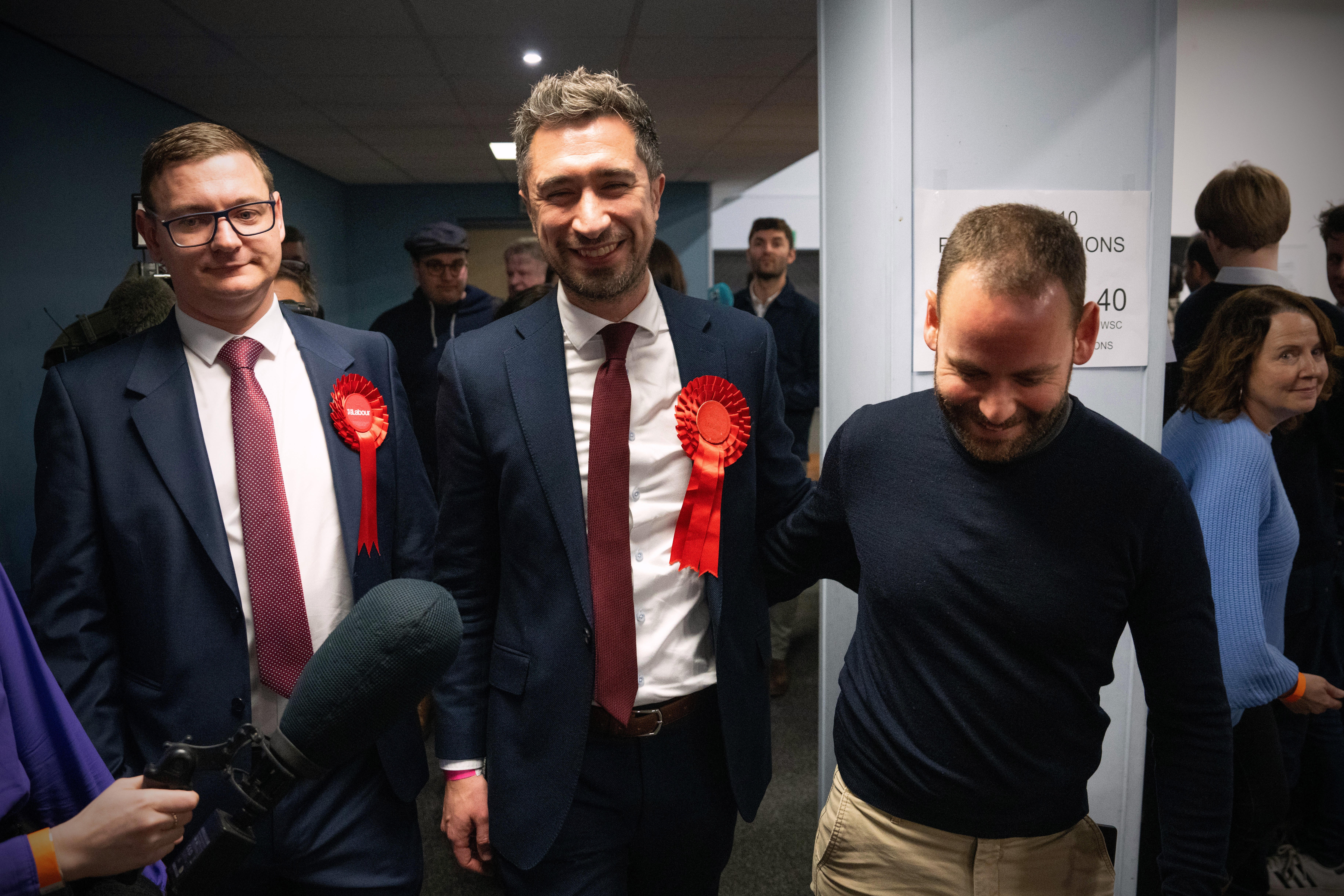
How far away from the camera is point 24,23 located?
11.7 ft

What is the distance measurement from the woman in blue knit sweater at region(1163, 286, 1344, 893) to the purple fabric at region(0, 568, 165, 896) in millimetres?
1811

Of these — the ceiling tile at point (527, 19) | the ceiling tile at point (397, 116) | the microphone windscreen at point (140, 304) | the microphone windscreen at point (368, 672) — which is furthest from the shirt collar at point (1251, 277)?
the ceiling tile at point (397, 116)

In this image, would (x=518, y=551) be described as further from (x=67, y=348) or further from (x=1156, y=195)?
(x=67, y=348)

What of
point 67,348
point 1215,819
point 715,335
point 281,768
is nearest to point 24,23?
point 67,348

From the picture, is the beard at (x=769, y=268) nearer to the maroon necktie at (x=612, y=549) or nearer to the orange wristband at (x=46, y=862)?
the maroon necktie at (x=612, y=549)

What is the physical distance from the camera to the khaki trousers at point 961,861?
3.67ft

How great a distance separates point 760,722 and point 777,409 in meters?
0.52

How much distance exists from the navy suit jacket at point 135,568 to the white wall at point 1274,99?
4.47 m

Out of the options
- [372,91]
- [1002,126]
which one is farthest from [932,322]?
[372,91]

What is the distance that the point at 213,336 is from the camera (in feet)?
4.43

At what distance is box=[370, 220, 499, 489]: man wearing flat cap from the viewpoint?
3.63m

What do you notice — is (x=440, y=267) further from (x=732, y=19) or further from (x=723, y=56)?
(x=723, y=56)

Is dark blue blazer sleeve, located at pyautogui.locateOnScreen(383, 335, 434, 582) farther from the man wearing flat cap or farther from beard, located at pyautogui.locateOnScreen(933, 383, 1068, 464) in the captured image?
the man wearing flat cap

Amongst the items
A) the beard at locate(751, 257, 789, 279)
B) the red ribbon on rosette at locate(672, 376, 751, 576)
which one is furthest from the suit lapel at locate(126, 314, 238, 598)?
the beard at locate(751, 257, 789, 279)
